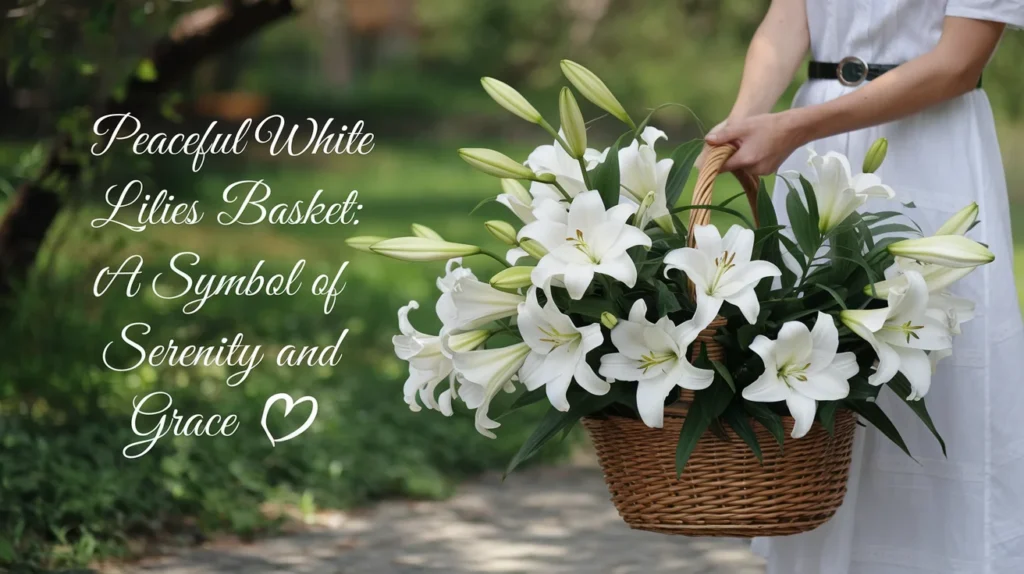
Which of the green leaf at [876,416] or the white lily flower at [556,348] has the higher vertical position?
the green leaf at [876,416]

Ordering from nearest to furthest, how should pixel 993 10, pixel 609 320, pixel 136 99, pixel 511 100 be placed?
pixel 609 320
pixel 511 100
pixel 993 10
pixel 136 99

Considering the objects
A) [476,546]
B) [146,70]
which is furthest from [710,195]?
[146,70]

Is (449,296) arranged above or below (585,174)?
below

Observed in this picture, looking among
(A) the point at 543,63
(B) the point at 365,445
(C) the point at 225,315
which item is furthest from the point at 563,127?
(A) the point at 543,63

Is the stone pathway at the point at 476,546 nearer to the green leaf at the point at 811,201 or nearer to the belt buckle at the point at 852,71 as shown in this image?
the belt buckle at the point at 852,71

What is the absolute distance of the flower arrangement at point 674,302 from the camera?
1679mm

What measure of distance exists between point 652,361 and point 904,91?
69 centimetres

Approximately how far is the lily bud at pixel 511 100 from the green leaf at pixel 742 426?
508 millimetres

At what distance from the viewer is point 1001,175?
2.26 metres

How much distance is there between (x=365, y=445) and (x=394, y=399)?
0.54 meters

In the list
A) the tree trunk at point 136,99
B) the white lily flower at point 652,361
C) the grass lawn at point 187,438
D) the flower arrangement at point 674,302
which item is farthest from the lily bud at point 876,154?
the tree trunk at point 136,99

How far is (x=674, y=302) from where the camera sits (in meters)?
1.69

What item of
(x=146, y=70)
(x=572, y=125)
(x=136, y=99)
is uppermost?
(x=136, y=99)

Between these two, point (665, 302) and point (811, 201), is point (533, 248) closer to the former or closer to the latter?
point (665, 302)
